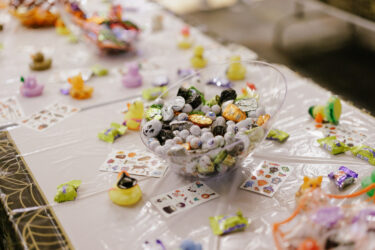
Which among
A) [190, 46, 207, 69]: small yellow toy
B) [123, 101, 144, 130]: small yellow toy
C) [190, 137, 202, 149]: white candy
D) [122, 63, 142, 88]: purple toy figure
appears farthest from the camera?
[190, 46, 207, 69]: small yellow toy

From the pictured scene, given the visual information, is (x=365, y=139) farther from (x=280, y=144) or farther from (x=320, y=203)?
(x=320, y=203)

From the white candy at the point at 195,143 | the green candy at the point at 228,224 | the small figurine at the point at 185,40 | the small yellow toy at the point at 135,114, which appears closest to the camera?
the green candy at the point at 228,224

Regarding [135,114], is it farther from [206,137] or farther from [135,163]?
[206,137]

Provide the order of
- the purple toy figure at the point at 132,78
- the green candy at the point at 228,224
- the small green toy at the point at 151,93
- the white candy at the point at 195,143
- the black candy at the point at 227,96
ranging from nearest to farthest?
the green candy at the point at 228,224
the white candy at the point at 195,143
the black candy at the point at 227,96
the small green toy at the point at 151,93
the purple toy figure at the point at 132,78

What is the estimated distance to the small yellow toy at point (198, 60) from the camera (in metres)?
1.83

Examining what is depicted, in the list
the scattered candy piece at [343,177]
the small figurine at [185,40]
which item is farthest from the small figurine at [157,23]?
the scattered candy piece at [343,177]

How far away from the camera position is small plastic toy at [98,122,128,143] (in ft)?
4.45

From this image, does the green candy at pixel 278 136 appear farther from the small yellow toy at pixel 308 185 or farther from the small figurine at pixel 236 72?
the small figurine at pixel 236 72

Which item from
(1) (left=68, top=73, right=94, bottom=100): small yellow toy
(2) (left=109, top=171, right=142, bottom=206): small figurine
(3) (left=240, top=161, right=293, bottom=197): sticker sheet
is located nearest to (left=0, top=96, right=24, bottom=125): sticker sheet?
(1) (left=68, top=73, right=94, bottom=100): small yellow toy

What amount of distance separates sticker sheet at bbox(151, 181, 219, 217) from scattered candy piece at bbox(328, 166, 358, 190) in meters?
0.32

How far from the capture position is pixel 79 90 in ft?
5.35

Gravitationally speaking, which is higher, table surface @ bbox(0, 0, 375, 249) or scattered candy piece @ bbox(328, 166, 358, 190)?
scattered candy piece @ bbox(328, 166, 358, 190)

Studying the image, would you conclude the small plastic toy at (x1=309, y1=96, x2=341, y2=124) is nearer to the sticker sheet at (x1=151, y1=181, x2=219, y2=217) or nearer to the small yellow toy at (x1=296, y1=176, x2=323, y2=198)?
the small yellow toy at (x1=296, y1=176, x2=323, y2=198)

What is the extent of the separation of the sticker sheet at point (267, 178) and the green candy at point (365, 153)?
205 millimetres
